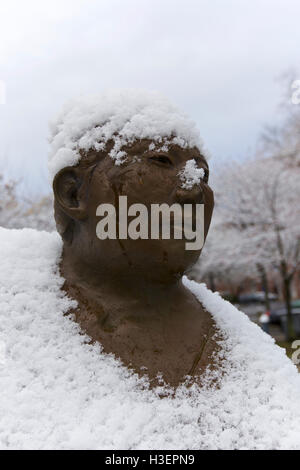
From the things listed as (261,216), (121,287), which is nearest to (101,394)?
(121,287)

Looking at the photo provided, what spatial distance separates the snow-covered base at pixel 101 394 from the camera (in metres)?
1.67

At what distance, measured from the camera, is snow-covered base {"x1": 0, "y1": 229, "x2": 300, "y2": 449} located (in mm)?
1669

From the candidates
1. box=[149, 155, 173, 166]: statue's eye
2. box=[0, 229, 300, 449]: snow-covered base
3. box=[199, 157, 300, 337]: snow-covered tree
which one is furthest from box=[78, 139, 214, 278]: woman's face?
box=[199, 157, 300, 337]: snow-covered tree

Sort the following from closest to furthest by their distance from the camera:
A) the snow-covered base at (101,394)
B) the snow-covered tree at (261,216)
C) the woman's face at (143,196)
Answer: the snow-covered base at (101,394)
the woman's face at (143,196)
the snow-covered tree at (261,216)

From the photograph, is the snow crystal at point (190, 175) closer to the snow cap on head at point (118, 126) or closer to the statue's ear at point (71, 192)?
the snow cap on head at point (118, 126)

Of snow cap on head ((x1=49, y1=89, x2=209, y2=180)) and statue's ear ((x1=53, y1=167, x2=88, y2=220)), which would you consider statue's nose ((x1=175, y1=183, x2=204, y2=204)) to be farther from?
statue's ear ((x1=53, y1=167, x2=88, y2=220))

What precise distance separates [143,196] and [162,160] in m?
0.19

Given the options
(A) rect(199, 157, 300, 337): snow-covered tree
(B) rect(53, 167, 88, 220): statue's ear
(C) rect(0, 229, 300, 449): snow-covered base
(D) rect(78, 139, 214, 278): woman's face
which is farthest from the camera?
(A) rect(199, 157, 300, 337): snow-covered tree

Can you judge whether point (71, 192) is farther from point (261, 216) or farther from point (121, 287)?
point (261, 216)

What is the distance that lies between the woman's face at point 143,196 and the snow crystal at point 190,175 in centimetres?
2

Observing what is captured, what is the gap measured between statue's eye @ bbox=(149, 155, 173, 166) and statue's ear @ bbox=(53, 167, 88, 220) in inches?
13.3

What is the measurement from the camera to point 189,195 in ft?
6.61

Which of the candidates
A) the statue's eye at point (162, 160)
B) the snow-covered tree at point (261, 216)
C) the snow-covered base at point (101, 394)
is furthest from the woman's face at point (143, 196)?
the snow-covered tree at point (261, 216)

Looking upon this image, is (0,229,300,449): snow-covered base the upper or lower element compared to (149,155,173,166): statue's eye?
lower
